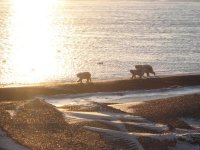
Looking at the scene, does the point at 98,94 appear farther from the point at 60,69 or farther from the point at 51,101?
the point at 60,69

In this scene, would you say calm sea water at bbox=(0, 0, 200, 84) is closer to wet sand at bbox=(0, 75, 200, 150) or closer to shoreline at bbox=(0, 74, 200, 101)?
shoreline at bbox=(0, 74, 200, 101)

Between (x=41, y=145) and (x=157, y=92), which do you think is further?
(x=157, y=92)

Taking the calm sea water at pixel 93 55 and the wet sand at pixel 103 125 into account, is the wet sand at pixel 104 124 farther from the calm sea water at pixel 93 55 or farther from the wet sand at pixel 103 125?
the calm sea water at pixel 93 55

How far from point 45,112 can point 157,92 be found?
363 inches

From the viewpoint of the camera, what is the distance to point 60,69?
39.5 m

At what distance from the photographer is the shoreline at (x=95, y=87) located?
88.8ft

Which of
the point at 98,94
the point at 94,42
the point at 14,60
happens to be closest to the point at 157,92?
the point at 98,94

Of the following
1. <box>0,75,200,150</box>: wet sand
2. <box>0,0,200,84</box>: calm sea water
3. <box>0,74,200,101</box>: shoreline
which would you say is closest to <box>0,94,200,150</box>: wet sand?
<box>0,75,200,150</box>: wet sand

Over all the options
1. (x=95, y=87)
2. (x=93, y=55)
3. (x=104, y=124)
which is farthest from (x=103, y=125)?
(x=93, y=55)

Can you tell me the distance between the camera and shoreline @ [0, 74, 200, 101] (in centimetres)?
2708

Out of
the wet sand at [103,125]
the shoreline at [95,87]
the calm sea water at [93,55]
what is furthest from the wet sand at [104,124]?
the calm sea water at [93,55]

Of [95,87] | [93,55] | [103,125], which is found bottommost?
[103,125]

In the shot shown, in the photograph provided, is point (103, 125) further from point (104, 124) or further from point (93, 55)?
point (93, 55)

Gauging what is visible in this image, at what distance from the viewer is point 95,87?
95.0 feet
